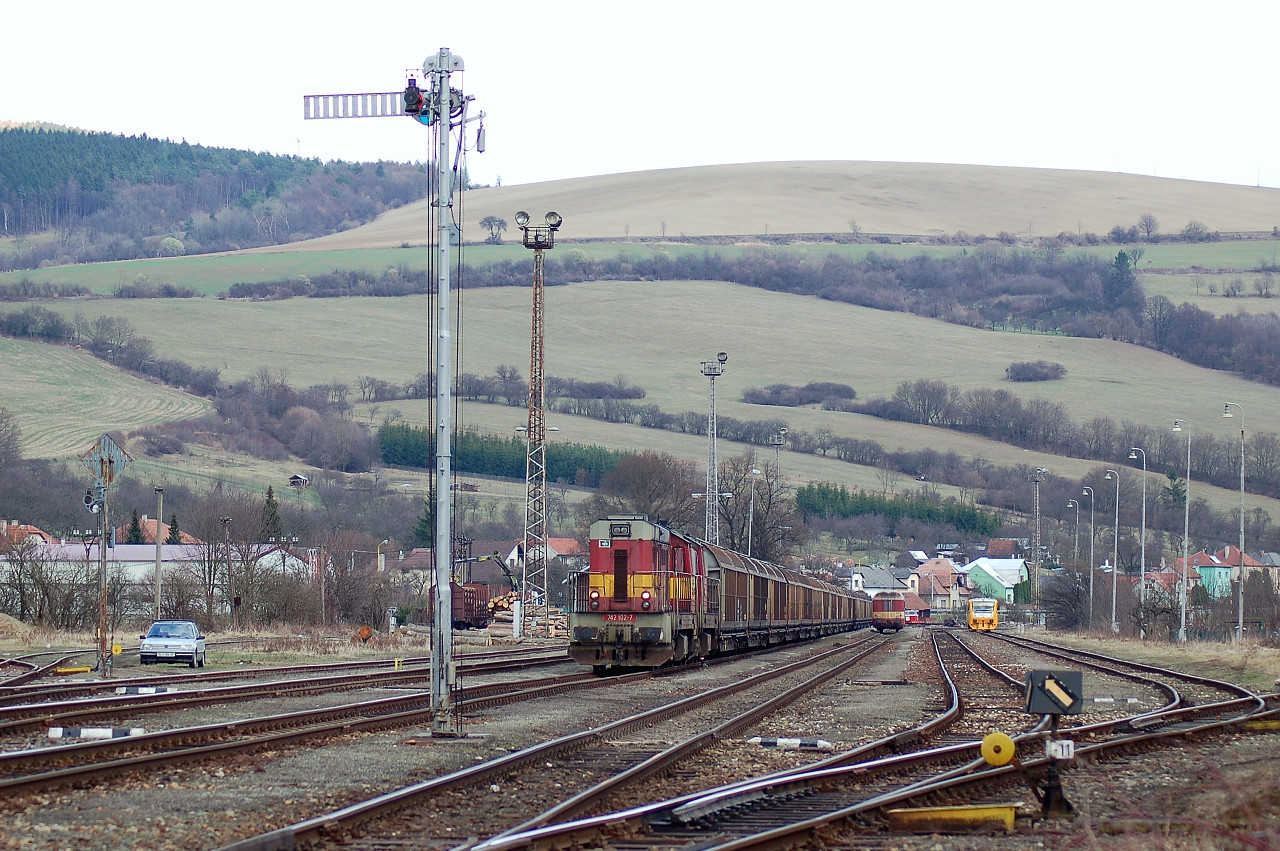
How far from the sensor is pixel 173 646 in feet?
118

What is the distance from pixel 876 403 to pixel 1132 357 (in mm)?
43365

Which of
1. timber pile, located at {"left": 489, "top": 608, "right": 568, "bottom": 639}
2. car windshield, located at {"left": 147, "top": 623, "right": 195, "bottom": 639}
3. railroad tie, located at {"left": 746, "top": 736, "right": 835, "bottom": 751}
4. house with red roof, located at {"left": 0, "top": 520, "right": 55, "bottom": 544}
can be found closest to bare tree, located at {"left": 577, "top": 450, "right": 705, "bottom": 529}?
timber pile, located at {"left": 489, "top": 608, "right": 568, "bottom": 639}

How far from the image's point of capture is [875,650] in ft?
177

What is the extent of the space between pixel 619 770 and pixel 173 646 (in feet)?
79.9

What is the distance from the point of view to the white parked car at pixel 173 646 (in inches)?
1419

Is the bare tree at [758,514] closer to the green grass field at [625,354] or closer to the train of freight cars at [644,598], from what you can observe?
the green grass field at [625,354]

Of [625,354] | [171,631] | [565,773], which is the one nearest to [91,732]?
[565,773]

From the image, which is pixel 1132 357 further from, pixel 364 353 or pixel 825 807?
pixel 825 807

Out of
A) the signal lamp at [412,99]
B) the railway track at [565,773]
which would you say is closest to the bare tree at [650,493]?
the railway track at [565,773]

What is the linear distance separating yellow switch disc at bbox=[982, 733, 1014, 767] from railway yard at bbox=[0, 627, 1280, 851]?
1.50ft

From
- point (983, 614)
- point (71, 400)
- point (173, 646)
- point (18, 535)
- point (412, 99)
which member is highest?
point (412, 99)

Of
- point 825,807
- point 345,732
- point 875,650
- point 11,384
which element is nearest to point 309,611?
point 875,650

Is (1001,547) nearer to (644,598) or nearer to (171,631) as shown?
(644,598)

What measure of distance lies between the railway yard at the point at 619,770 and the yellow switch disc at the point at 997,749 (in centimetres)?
46
